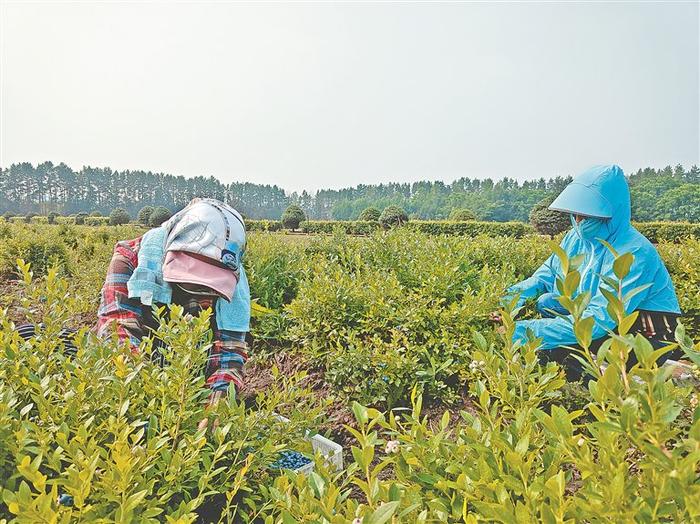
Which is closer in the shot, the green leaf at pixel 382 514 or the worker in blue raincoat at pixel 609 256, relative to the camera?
the green leaf at pixel 382 514

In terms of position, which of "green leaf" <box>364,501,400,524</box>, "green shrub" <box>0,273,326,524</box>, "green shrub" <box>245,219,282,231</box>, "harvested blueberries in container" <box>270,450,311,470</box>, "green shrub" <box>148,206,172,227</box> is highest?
"green shrub" <box>148,206,172,227</box>

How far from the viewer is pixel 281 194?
312 ft

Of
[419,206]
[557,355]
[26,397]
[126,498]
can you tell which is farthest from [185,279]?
[419,206]

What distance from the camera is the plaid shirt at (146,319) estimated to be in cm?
189

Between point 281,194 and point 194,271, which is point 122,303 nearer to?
point 194,271

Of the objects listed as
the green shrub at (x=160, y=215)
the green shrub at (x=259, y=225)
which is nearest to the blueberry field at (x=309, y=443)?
the green shrub at (x=160, y=215)

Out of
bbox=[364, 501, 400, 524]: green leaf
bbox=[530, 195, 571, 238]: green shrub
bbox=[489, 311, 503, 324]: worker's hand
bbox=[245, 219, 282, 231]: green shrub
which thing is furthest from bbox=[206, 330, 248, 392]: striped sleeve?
bbox=[530, 195, 571, 238]: green shrub

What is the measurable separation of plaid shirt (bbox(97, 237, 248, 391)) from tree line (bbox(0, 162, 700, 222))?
6290cm

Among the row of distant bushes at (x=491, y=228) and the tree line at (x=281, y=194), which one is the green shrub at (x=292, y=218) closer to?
the row of distant bushes at (x=491, y=228)

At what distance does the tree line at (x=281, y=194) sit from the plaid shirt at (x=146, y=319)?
62903mm

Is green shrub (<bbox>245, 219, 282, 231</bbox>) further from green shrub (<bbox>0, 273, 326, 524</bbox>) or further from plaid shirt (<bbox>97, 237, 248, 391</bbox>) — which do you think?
green shrub (<bbox>0, 273, 326, 524</bbox>)

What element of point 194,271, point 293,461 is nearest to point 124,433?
point 194,271

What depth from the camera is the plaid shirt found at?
6.20 ft

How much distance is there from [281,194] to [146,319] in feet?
312
